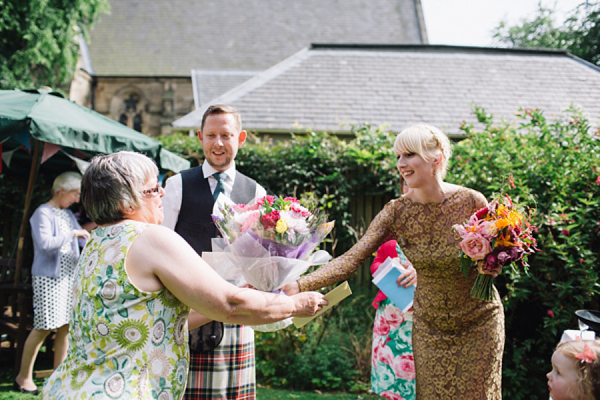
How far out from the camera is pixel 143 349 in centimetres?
167

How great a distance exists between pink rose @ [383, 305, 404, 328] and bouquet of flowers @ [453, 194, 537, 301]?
58.4 inches

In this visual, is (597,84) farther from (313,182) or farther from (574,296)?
(574,296)

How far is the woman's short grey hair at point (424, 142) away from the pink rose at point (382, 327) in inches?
66.9

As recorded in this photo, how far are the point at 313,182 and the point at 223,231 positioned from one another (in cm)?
497

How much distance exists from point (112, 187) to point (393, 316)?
107 inches

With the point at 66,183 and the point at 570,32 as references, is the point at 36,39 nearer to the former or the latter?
the point at 66,183

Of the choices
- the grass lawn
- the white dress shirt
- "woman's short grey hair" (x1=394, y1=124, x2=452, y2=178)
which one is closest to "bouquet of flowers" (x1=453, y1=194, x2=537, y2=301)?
"woman's short grey hair" (x1=394, y1=124, x2=452, y2=178)

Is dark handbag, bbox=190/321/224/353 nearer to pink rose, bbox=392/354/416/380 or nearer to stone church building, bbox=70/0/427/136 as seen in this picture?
pink rose, bbox=392/354/416/380

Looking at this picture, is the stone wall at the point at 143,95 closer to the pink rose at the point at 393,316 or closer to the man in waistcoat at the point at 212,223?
the pink rose at the point at 393,316

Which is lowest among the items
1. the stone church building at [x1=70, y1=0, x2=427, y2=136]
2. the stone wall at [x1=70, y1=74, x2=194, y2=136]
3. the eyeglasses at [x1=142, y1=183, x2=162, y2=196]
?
the eyeglasses at [x1=142, y1=183, x2=162, y2=196]

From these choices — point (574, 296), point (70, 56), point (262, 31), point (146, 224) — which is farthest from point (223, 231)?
point (262, 31)

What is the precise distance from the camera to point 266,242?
87.7 inches

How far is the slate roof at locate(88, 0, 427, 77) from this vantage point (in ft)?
79.3

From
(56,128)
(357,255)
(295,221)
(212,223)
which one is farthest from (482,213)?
(56,128)
